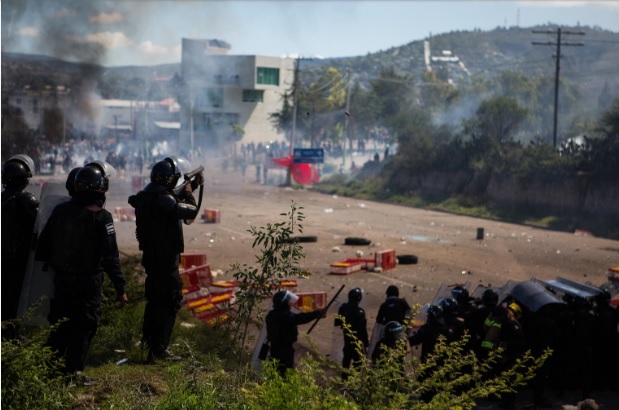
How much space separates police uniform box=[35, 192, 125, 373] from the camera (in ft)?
20.2

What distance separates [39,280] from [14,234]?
0.58 metres

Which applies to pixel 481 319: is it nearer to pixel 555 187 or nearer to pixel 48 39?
pixel 555 187

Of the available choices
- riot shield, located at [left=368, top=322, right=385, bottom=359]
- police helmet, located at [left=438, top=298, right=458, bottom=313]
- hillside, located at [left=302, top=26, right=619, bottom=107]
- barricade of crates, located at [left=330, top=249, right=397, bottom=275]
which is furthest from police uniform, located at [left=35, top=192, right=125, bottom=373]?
hillside, located at [left=302, top=26, right=619, bottom=107]

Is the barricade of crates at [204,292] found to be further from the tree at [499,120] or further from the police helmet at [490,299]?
the tree at [499,120]

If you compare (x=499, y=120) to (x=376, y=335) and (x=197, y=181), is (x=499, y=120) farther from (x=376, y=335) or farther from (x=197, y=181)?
(x=197, y=181)

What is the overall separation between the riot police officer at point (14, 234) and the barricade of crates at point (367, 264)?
1104cm

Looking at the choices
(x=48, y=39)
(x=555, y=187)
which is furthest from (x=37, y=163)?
(x=555, y=187)

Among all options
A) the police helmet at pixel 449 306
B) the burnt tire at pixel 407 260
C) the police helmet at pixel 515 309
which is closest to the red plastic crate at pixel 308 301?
the police helmet at pixel 449 306

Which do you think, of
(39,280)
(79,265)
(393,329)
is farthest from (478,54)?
(79,265)

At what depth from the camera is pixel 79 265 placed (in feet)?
20.3

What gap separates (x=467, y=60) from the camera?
156 metres

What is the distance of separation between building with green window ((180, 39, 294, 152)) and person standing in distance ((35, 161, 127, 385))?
40.6 metres

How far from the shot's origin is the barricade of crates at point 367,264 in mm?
17797

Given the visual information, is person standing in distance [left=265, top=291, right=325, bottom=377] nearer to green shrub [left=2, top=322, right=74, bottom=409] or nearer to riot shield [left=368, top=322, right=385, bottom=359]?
riot shield [left=368, top=322, right=385, bottom=359]
